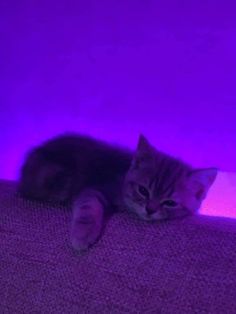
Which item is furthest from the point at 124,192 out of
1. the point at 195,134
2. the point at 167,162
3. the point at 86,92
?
the point at 86,92

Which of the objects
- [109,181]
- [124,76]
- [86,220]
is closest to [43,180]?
[109,181]

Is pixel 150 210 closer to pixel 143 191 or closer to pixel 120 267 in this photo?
pixel 143 191

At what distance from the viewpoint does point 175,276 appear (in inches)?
36.9

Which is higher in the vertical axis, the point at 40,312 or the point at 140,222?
the point at 140,222

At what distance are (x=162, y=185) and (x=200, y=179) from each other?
11 cm

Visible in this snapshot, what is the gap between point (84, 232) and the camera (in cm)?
104

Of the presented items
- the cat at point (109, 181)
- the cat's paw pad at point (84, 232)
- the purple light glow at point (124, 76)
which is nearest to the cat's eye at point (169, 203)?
the cat at point (109, 181)

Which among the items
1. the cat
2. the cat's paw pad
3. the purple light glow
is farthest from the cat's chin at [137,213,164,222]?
the purple light glow

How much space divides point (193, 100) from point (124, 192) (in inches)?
24.1

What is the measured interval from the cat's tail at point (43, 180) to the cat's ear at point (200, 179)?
0.33 m

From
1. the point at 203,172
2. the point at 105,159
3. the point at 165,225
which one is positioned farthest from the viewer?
the point at 105,159

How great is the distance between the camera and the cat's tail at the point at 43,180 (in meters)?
1.27

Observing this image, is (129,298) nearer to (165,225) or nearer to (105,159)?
(165,225)

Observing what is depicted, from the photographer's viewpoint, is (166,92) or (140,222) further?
(166,92)
